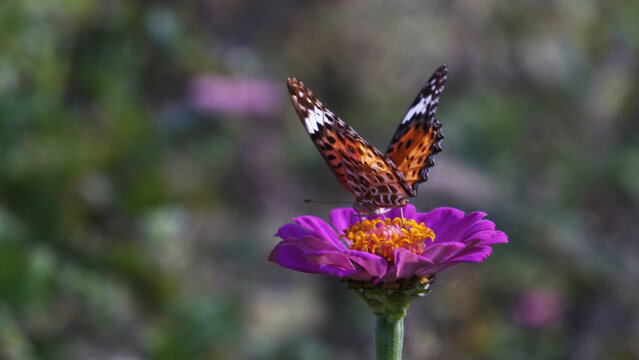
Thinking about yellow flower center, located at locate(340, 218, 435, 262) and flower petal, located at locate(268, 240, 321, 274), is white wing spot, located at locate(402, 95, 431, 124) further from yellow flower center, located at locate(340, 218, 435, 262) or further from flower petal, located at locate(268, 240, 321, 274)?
flower petal, located at locate(268, 240, 321, 274)

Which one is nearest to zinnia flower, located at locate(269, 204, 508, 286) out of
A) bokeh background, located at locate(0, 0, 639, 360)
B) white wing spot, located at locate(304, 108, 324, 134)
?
white wing spot, located at locate(304, 108, 324, 134)

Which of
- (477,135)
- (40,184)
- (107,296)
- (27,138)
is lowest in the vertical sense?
(107,296)

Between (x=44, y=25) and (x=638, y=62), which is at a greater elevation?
(x=638, y=62)

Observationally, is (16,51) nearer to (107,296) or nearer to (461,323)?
(107,296)

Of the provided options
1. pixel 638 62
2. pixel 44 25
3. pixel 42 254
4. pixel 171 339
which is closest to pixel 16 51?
pixel 44 25

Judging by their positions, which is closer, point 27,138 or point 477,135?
point 27,138

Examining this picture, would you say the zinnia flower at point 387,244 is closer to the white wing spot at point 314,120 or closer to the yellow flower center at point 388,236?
the yellow flower center at point 388,236

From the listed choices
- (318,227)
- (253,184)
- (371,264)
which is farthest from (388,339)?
(253,184)

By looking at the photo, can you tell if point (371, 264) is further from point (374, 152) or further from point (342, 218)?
point (342, 218)
